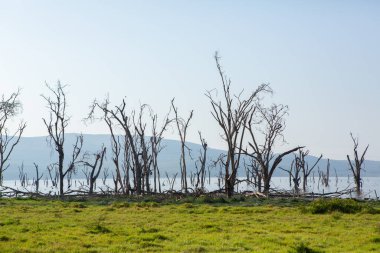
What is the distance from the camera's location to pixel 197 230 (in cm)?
1661

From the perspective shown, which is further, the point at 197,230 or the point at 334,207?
the point at 334,207

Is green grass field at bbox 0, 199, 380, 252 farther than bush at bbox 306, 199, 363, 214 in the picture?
No

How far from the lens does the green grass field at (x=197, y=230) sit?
43.4 ft

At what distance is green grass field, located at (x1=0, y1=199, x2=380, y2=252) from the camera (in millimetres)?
13219

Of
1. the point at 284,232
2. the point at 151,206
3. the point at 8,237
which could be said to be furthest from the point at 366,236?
the point at 151,206

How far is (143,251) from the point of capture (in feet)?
42.0

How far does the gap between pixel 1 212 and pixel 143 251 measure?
43.3 feet

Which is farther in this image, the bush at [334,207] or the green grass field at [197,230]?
the bush at [334,207]

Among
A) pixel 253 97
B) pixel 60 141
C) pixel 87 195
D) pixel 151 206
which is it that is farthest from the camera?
pixel 60 141

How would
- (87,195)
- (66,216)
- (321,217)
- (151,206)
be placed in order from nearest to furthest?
(321,217) < (66,216) < (151,206) < (87,195)

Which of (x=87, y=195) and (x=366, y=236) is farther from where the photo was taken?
(x=87, y=195)

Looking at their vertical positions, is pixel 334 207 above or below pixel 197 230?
above

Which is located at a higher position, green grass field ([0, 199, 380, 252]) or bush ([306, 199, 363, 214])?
bush ([306, 199, 363, 214])

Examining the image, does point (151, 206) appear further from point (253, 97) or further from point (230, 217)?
point (253, 97)
